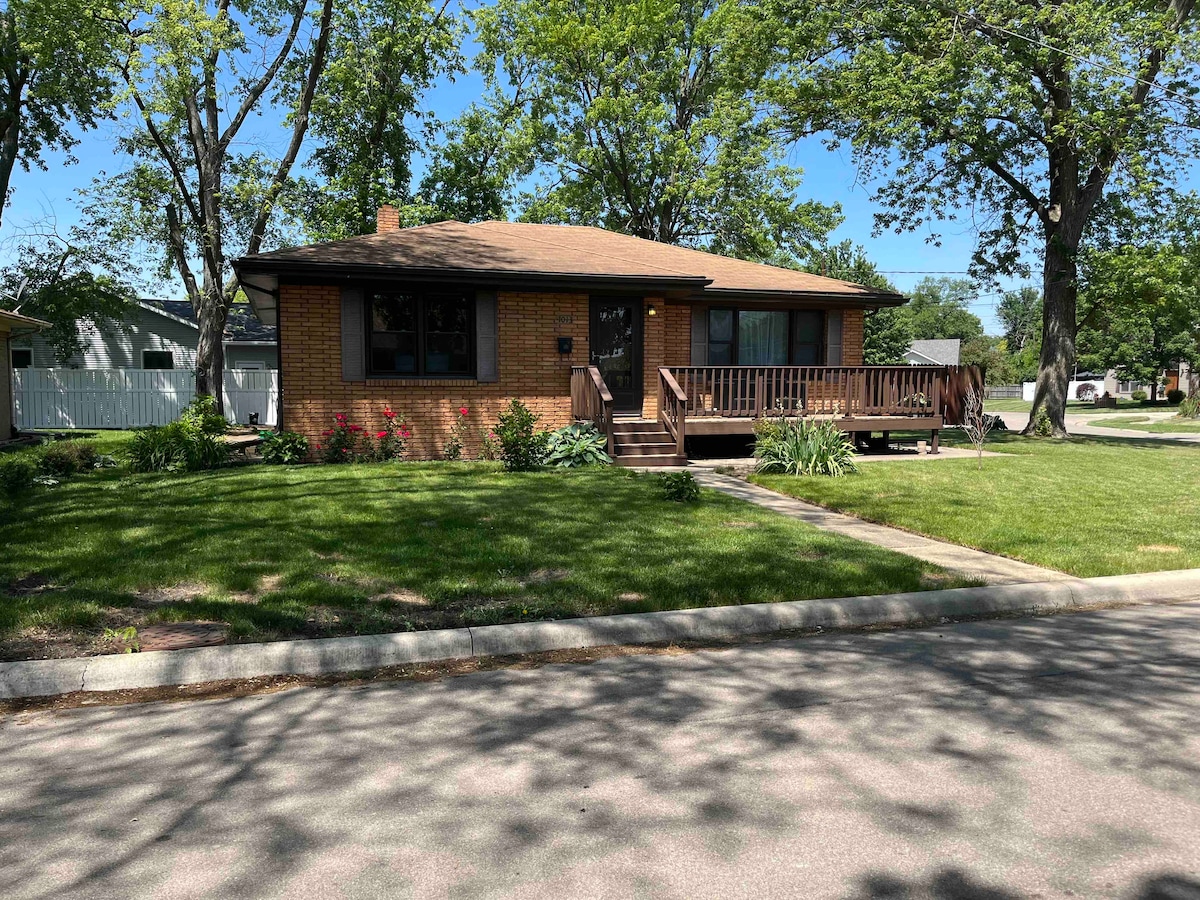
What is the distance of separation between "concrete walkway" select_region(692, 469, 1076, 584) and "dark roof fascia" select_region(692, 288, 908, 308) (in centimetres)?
564

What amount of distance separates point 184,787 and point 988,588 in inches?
210

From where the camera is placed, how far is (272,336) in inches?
1300

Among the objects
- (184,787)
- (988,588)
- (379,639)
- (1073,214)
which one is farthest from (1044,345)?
(184,787)

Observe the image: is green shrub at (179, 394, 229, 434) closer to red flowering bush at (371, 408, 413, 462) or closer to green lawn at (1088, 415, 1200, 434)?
red flowering bush at (371, 408, 413, 462)

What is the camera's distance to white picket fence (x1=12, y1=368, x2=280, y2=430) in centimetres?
2455

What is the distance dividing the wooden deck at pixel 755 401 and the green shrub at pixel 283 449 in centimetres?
456

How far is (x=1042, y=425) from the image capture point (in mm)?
21172

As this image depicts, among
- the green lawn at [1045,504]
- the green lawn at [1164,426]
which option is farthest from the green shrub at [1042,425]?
the green lawn at [1164,426]

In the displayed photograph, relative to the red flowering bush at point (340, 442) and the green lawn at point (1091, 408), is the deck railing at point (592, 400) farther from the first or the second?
the green lawn at point (1091, 408)

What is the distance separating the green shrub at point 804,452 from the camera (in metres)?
11.9

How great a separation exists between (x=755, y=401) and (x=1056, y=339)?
11293mm

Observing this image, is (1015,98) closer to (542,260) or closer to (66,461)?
(542,260)

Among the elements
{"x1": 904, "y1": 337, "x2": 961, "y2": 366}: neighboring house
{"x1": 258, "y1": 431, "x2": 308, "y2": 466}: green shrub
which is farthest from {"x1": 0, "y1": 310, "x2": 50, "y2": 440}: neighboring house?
{"x1": 904, "y1": 337, "x2": 961, "y2": 366}: neighboring house

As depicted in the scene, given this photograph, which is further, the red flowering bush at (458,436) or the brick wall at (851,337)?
the brick wall at (851,337)
